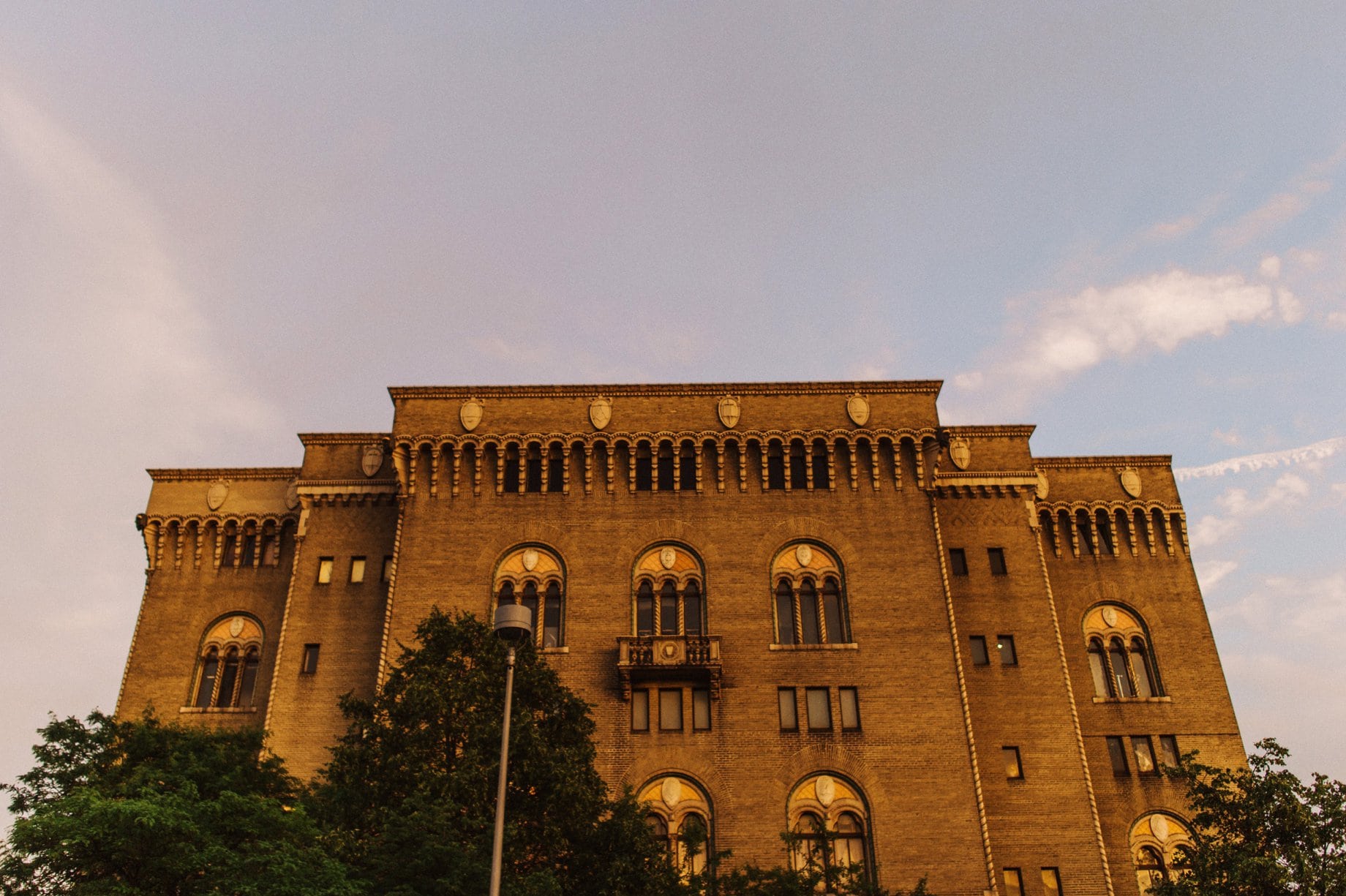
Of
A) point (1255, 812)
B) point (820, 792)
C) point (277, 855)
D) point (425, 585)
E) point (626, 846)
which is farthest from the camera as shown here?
point (425, 585)

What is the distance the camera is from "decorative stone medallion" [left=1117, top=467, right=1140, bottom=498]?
44.3m

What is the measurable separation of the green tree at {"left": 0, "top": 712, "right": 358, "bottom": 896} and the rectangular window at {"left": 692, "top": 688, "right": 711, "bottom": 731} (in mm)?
13796

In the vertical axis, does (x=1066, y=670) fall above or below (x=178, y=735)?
above

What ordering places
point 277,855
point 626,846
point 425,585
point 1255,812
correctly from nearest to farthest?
point 277,855, point 626,846, point 1255,812, point 425,585

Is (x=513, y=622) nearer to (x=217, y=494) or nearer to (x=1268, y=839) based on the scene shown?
(x=1268, y=839)

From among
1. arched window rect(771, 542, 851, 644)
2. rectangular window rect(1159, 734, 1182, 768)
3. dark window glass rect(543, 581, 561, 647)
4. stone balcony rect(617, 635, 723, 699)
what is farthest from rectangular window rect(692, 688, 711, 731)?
rectangular window rect(1159, 734, 1182, 768)

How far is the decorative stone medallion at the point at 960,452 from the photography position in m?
43.0

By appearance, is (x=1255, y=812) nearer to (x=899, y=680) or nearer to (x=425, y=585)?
(x=899, y=680)

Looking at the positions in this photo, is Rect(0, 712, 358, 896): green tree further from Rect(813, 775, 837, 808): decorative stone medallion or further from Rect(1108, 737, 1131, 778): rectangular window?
Rect(1108, 737, 1131, 778): rectangular window

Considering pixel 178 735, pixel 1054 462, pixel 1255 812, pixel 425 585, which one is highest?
pixel 1054 462

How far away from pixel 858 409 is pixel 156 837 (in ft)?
86.6

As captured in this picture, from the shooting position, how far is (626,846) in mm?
26922

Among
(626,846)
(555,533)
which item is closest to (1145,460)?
(555,533)

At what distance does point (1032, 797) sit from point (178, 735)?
26702mm
